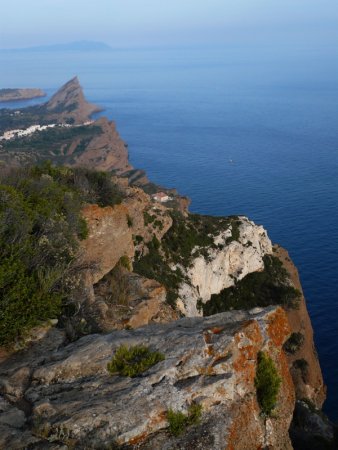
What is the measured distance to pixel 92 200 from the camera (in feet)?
65.3

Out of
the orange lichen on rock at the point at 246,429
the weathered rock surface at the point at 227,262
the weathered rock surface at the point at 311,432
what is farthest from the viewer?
the weathered rock surface at the point at 227,262

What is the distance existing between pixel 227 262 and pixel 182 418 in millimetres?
36350

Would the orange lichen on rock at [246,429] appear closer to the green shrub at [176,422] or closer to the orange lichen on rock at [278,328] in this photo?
the green shrub at [176,422]

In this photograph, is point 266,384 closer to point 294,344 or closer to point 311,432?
point 311,432

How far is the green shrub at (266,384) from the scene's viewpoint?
8578 mm

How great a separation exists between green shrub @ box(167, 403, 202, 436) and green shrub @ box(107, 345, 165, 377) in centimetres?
116

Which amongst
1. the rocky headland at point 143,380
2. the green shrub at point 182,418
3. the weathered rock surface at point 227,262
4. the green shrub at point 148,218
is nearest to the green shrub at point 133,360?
the rocky headland at point 143,380

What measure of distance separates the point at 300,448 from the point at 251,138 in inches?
5630

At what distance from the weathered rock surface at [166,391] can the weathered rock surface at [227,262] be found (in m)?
27.0

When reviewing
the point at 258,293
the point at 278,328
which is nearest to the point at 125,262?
the point at 278,328

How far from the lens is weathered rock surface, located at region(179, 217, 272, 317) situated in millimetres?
38875

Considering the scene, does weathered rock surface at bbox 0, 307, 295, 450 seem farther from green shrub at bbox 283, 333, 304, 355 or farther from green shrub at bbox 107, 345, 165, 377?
green shrub at bbox 283, 333, 304, 355

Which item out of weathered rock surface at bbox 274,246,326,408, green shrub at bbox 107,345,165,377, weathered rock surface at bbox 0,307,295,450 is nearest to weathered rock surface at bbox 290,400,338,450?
weathered rock surface at bbox 0,307,295,450

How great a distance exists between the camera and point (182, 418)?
24.8 feet
